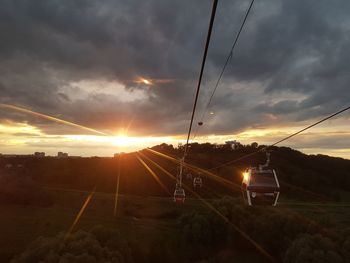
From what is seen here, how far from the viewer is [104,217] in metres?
100

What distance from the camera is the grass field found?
7925cm

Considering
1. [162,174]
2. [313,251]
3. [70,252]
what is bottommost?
[313,251]

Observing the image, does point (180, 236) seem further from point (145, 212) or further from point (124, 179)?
point (124, 179)

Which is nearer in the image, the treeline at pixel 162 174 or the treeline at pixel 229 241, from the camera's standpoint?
the treeline at pixel 229 241

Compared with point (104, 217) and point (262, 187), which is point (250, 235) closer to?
point (104, 217)

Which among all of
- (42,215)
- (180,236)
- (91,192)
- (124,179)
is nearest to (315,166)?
(124,179)

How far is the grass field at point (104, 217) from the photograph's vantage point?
79250 mm

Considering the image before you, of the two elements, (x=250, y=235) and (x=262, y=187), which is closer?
(x=262, y=187)

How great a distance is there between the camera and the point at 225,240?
84.6m

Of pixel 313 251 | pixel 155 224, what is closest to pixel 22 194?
pixel 155 224

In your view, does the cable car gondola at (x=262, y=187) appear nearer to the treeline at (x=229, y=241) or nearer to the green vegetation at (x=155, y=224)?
the green vegetation at (x=155, y=224)

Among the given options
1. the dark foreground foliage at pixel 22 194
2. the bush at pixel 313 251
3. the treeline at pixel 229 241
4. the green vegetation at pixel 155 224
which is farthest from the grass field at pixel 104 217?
the bush at pixel 313 251

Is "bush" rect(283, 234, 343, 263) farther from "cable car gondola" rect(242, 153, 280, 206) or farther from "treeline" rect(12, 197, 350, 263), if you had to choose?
"cable car gondola" rect(242, 153, 280, 206)

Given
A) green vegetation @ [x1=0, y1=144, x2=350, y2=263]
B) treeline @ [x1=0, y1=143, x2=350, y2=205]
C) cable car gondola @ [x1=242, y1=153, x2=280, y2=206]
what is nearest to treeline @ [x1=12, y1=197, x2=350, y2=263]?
green vegetation @ [x1=0, y1=144, x2=350, y2=263]
